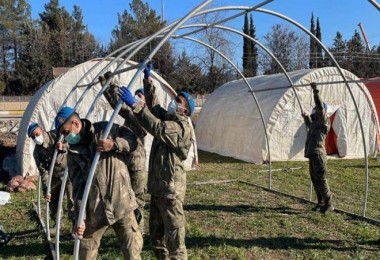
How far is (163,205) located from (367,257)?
3135mm

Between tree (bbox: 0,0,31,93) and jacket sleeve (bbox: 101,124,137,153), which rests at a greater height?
tree (bbox: 0,0,31,93)

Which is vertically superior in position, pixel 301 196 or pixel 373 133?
pixel 373 133

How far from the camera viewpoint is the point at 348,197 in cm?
1020

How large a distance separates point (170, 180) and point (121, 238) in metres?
0.90

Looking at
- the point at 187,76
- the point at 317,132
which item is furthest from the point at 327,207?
the point at 187,76

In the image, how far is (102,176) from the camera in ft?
14.6

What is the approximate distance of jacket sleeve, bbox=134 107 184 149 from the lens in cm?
445

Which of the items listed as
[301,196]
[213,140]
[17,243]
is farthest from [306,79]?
[17,243]

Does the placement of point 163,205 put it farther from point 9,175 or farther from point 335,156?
point 335,156

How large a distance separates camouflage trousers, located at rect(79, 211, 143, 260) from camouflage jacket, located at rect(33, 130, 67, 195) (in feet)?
8.61

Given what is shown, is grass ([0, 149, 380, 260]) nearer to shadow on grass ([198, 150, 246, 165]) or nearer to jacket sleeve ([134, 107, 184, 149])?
jacket sleeve ([134, 107, 184, 149])

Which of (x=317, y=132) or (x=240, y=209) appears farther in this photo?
(x=240, y=209)

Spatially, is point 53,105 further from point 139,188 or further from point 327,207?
point 327,207

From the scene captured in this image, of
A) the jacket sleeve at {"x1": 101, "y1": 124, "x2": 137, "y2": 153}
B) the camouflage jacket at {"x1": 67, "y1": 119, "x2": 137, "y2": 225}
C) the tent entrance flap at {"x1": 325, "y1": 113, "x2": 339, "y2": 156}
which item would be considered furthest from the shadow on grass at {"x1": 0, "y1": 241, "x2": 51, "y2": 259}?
the tent entrance flap at {"x1": 325, "y1": 113, "x2": 339, "y2": 156}
